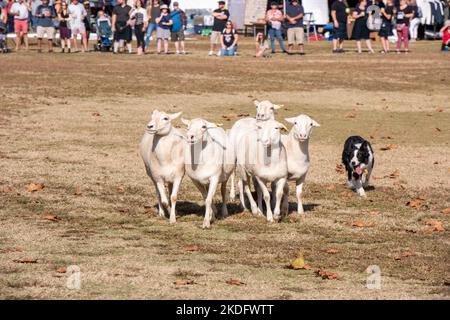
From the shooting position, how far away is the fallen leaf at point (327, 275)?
10180 millimetres

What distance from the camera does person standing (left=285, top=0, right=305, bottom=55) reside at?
147ft

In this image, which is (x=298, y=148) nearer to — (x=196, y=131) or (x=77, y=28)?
(x=196, y=131)

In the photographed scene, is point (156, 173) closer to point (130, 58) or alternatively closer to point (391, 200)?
point (391, 200)

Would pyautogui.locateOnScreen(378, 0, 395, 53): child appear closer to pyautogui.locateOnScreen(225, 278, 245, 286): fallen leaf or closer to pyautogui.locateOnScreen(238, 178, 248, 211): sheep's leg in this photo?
pyautogui.locateOnScreen(238, 178, 248, 211): sheep's leg

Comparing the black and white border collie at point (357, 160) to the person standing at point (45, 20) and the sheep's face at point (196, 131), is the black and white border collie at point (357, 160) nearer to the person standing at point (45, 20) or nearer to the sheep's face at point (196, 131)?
the sheep's face at point (196, 131)

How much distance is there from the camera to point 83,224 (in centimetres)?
1293

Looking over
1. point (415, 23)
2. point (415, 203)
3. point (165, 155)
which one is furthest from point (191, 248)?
point (415, 23)

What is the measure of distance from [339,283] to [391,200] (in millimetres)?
4997

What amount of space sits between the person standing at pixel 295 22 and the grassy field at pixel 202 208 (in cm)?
1386

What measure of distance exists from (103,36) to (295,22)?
26.4ft

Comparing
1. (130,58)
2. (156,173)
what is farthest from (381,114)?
(130,58)

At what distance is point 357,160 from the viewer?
1533 cm

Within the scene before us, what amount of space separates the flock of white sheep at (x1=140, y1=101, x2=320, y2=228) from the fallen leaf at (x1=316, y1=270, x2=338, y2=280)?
2608 mm

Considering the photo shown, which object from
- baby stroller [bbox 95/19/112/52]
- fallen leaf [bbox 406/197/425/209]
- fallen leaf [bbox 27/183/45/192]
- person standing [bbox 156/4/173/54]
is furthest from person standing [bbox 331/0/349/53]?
fallen leaf [bbox 406/197/425/209]
